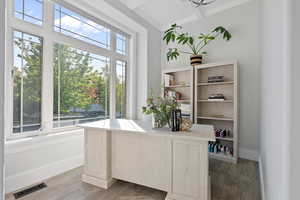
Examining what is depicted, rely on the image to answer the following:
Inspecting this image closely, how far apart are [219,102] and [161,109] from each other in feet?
6.20

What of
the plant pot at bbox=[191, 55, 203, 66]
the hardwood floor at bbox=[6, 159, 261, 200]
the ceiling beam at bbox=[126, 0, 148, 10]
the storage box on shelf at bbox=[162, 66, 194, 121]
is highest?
the ceiling beam at bbox=[126, 0, 148, 10]

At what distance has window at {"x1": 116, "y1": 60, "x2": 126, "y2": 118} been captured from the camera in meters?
3.41

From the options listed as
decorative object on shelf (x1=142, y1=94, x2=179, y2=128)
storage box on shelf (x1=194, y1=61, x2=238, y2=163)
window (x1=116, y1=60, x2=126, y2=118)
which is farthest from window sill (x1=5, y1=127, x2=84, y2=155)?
storage box on shelf (x1=194, y1=61, x2=238, y2=163)

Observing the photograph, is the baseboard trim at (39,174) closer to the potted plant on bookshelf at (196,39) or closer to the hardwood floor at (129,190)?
the hardwood floor at (129,190)

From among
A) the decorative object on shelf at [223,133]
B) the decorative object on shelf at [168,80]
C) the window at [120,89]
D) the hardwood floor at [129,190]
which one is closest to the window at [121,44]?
the window at [120,89]

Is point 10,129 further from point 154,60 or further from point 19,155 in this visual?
point 154,60

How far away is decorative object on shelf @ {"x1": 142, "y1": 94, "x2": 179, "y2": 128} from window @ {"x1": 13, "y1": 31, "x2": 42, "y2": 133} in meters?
1.60

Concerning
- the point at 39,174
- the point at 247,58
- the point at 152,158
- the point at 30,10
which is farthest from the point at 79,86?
the point at 247,58

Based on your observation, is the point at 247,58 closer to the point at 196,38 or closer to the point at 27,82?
the point at 196,38

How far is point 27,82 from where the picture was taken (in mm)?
2031

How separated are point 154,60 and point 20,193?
3313 mm

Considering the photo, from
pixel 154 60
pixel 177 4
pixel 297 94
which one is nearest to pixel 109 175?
pixel 297 94

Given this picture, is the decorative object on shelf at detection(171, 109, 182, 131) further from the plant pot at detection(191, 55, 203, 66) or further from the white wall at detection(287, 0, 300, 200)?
the plant pot at detection(191, 55, 203, 66)

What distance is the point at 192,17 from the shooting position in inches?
136
